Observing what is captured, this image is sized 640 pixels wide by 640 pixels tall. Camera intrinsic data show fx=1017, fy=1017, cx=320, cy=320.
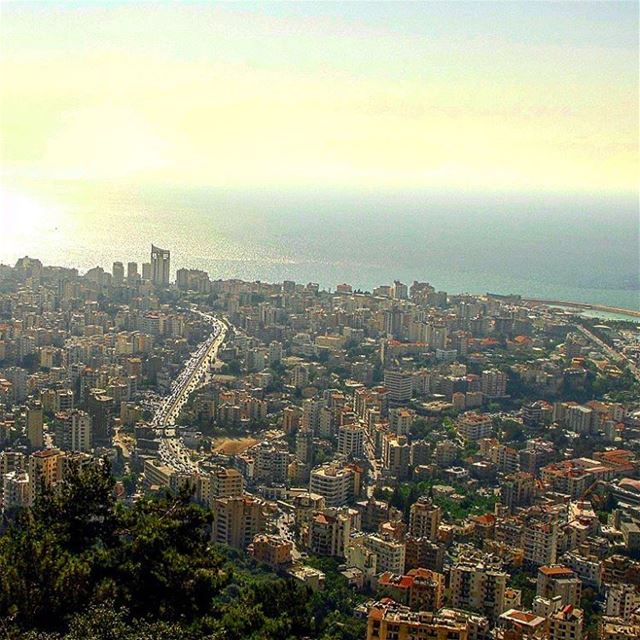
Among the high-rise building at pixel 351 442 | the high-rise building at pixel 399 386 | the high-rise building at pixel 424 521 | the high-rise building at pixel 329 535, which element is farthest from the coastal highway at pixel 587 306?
the high-rise building at pixel 329 535

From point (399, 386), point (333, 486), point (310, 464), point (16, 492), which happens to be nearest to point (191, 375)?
point (399, 386)

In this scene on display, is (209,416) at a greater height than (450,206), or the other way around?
(450,206)

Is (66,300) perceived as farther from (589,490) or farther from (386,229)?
(386,229)

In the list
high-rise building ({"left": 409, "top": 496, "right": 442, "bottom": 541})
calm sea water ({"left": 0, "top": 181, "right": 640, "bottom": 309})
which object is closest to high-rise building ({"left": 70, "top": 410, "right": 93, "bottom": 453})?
high-rise building ({"left": 409, "top": 496, "right": 442, "bottom": 541})

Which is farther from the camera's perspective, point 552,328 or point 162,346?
point 552,328

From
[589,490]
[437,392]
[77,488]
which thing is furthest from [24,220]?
[77,488]

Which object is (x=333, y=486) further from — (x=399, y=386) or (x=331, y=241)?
(x=331, y=241)

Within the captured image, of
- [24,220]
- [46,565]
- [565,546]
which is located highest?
[24,220]
